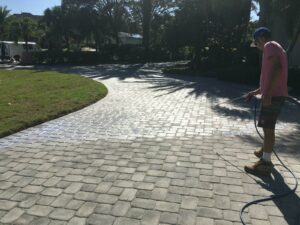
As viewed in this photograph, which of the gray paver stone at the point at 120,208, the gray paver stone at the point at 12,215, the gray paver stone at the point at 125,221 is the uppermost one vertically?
the gray paver stone at the point at 120,208

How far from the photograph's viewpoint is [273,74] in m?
4.36

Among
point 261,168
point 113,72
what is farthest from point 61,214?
point 113,72

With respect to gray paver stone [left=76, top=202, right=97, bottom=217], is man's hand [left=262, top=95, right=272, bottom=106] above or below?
above

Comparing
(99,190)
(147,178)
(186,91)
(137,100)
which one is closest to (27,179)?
(99,190)

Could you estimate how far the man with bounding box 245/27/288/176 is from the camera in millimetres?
4352

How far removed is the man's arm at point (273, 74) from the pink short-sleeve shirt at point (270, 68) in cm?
3

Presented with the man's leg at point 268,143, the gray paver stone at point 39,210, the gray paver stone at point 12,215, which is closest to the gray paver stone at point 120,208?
the gray paver stone at point 39,210

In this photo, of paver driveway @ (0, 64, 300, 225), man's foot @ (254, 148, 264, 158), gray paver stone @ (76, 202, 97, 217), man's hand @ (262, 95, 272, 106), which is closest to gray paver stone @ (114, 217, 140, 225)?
paver driveway @ (0, 64, 300, 225)

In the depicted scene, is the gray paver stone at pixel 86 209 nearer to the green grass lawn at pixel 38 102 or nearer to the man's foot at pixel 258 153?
the man's foot at pixel 258 153

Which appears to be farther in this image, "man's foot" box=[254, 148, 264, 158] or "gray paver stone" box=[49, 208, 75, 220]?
"man's foot" box=[254, 148, 264, 158]

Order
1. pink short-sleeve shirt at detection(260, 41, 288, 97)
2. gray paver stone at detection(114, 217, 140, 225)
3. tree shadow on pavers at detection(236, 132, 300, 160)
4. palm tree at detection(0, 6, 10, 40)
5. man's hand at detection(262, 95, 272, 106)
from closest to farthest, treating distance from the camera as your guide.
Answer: gray paver stone at detection(114, 217, 140, 225)
pink short-sleeve shirt at detection(260, 41, 288, 97)
man's hand at detection(262, 95, 272, 106)
tree shadow on pavers at detection(236, 132, 300, 160)
palm tree at detection(0, 6, 10, 40)

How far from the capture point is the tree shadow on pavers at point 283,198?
11.8 feet

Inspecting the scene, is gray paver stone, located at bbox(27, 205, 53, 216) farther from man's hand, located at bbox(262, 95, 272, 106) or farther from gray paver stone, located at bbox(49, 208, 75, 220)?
man's hand, located at bbox(262, 95, 272, 106)

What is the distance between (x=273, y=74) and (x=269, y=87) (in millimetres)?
163
